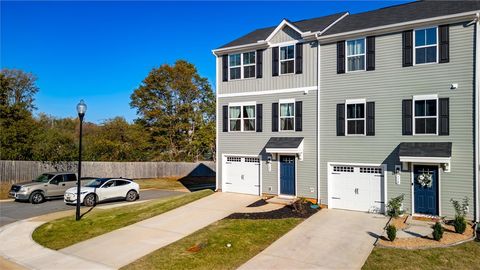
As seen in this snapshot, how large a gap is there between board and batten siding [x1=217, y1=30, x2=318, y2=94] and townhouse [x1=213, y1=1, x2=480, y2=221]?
6 cm

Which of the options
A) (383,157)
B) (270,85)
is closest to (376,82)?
(383,157)

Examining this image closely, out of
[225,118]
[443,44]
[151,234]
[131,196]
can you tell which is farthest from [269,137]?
[131,196]

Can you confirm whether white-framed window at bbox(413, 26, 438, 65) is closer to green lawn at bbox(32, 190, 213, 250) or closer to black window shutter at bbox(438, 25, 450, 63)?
black window shutter at bbox(438, 25, 450, 63)

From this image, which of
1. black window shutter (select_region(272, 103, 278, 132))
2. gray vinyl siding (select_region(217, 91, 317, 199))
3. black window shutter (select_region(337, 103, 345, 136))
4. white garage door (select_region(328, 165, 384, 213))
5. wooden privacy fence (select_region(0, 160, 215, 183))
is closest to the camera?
white garage door (select_region(328, 165, 384, 213))

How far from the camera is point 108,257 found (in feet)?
35.6

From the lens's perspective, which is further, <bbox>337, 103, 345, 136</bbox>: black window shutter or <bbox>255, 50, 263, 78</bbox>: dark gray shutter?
<bbox>255, 50, 263, 78</bbox>: dark gray shutter

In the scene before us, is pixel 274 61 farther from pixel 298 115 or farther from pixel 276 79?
pixel 298 115

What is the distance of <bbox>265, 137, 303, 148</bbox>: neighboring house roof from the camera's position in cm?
1801

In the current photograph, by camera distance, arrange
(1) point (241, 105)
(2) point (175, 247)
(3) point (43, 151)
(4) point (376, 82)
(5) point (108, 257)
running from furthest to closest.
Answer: (3) point (43, 151), (1) point (241, 105), (4) point (376, 82), (2) point (175, 247), (5) point (108, 257)

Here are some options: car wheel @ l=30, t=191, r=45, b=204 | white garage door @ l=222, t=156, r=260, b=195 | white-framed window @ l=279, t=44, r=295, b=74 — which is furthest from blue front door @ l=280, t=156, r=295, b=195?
car wheel @ l=30, t=191, r=45, b=204

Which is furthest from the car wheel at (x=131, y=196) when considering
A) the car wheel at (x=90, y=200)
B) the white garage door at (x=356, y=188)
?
the white garage door at (x=356, y=188)

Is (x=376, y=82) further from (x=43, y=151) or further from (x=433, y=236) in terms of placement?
(x=43, y=151)

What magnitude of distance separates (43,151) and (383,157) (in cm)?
2546

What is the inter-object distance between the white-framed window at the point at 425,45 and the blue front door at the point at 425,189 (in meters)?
4.60
